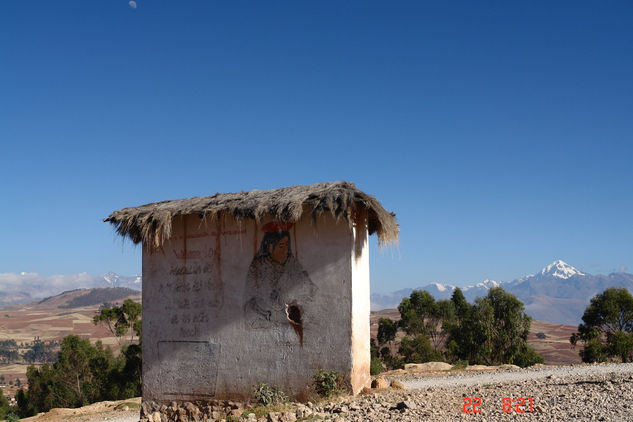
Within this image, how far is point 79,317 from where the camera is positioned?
421 feet

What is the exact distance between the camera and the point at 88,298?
17875 cm

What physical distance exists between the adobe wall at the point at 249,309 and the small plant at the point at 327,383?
0.35ft

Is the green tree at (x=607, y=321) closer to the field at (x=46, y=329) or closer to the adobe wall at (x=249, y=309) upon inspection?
the adobe wall at (x=249, y=309)

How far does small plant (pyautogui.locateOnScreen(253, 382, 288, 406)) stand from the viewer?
27.3 feet

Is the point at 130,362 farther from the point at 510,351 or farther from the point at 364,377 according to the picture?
the point at 364,377

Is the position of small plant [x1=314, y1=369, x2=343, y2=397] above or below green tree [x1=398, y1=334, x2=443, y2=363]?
above

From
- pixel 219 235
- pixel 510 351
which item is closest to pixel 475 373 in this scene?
pixel 219 235

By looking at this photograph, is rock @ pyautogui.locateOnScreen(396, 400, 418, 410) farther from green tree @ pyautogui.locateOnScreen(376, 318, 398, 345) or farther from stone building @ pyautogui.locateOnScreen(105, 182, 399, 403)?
green tree @ pyautogui.locateOnScreen(376, 318, 398, 345)

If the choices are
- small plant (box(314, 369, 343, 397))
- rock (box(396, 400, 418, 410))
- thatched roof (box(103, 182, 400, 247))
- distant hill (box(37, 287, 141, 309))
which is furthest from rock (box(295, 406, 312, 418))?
distant hill (box(37, 287, 141, 309))

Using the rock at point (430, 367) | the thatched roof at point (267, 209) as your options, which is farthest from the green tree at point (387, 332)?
the thatched roof at point (267, 209)

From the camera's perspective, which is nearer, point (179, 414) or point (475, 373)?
point (179, 414)

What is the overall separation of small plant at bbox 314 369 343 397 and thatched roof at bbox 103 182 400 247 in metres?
2.33

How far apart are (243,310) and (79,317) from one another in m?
135
